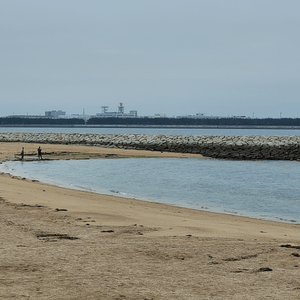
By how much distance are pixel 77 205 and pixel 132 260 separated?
19.3 ft

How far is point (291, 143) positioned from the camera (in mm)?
43750

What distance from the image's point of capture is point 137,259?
5699 millimetres

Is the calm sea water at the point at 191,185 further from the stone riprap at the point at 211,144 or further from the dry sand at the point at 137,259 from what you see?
the stone riprap at the point at 211,144

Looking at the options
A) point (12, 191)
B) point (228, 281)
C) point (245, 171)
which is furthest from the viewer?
point (245, 171)

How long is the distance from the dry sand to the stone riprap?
3161 cm

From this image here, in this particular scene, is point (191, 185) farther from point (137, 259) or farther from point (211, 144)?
point (211, 144)

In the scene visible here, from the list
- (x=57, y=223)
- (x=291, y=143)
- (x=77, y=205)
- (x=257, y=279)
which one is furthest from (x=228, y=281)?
(x=291, y=143)

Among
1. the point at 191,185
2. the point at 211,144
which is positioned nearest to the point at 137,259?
the point at 191,185

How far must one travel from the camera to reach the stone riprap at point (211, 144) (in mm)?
40938

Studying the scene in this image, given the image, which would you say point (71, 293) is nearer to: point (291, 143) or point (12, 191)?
point (12, 191)

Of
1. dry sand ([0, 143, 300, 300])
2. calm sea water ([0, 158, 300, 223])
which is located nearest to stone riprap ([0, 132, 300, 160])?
calm sea water ([0, 158, 300, 223])

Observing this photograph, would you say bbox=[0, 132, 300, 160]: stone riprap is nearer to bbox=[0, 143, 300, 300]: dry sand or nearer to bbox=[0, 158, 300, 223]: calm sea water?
bbox=[0, 158, 300, 223]: calm sea water

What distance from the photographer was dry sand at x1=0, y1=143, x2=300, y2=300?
4477 millimetres

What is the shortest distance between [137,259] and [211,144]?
4001cm
